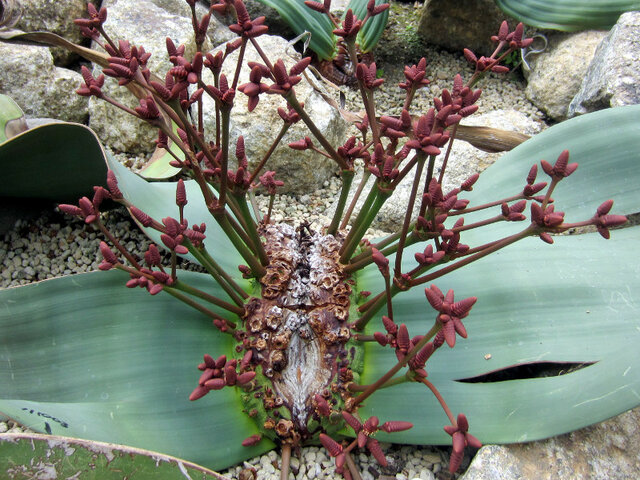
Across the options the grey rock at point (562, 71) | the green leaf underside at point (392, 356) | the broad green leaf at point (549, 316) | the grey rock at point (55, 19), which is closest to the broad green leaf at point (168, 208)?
the green leaf underside at point (392, 356)

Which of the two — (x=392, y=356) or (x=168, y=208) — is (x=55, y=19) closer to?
(x=168, y=208)

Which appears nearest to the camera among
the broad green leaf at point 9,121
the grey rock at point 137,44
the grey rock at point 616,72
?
the broad green leaf at point 9,121

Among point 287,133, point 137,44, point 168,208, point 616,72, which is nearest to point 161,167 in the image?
point 168,208

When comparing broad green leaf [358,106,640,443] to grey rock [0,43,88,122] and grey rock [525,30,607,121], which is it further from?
grey rock [0,43,88,122]

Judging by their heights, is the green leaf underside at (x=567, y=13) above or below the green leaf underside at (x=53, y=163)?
above

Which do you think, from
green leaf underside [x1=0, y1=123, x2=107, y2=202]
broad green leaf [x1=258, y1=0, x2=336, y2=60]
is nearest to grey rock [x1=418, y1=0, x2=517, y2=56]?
broad green leaf [x1=258, y1=0, x2=336, y2=60]

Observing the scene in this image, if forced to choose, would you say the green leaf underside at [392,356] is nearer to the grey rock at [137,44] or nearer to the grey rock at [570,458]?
the grey rock at [570,458]
